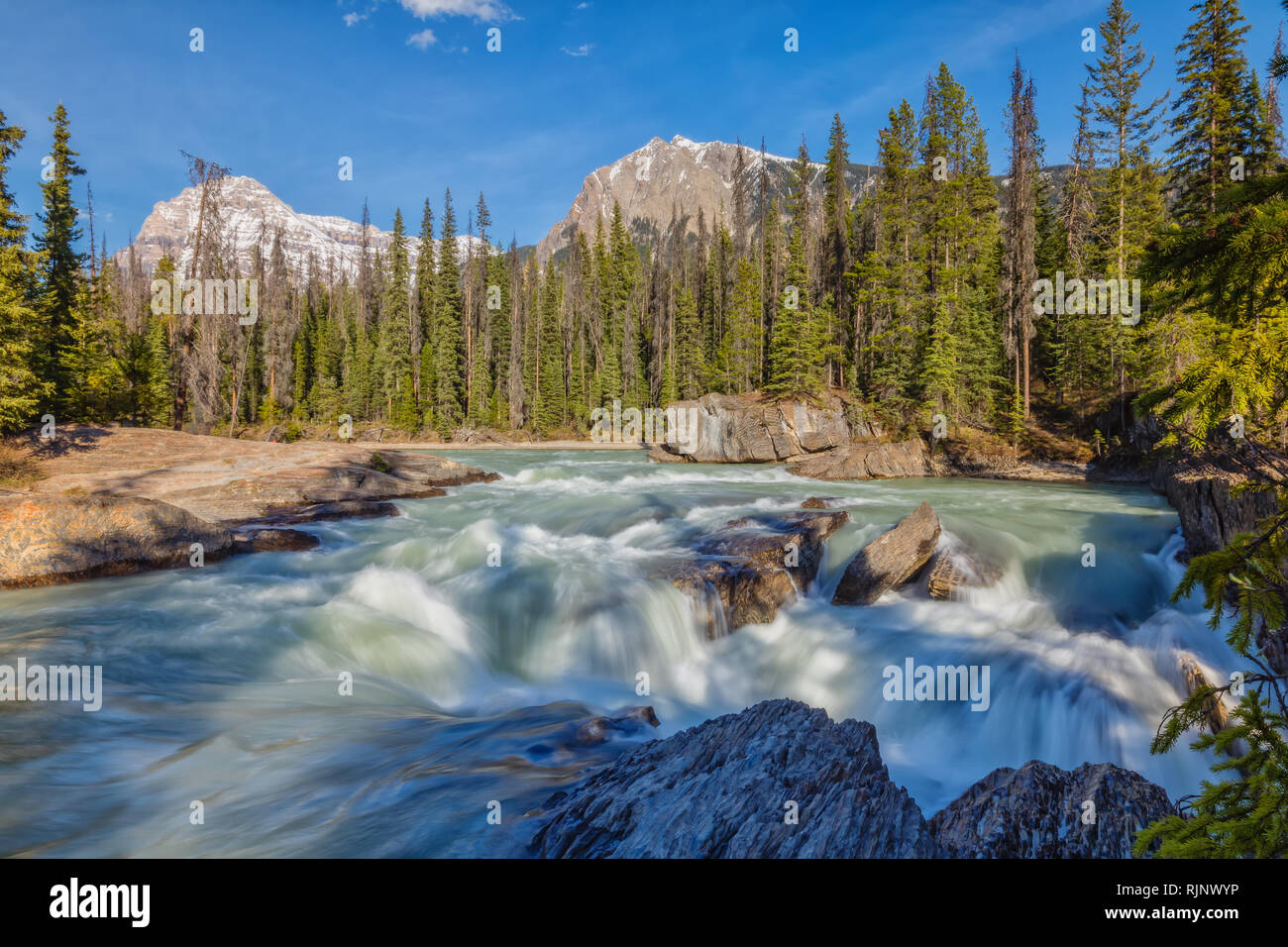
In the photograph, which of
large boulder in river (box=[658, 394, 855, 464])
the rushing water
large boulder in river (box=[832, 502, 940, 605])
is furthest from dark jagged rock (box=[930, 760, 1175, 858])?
large boulder in river (box=[658, 394, 855, 464])

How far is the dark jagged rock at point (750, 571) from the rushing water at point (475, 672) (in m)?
0.37

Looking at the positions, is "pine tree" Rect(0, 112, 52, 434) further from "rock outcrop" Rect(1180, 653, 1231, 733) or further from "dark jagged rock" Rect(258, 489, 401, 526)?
"rock outcrop" Rect(1180, 653, 1231, 733)

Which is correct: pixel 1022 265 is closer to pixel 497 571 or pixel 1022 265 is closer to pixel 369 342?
pixel 497 571

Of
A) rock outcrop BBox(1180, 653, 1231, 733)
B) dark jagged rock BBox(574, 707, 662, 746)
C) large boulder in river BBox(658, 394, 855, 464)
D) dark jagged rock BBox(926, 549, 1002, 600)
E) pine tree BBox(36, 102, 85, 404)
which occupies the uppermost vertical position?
pine tree BBox(36, 102, 85, 404)

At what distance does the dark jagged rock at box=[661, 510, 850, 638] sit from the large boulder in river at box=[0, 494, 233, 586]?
10.1 meters

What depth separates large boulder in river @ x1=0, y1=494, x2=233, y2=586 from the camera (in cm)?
1067

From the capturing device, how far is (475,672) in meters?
10.1

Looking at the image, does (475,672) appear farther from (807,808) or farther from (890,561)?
(890,561)

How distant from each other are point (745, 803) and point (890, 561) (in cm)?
1012

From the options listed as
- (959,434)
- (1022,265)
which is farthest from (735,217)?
(959,434)

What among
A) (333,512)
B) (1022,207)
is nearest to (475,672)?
(333,512)

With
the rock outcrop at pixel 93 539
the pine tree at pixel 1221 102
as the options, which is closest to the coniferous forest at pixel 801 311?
the pine tree at pixel 1221 102

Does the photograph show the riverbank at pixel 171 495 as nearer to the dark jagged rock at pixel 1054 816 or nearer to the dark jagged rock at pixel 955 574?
the dark jagged rock at pixel 1054 816
